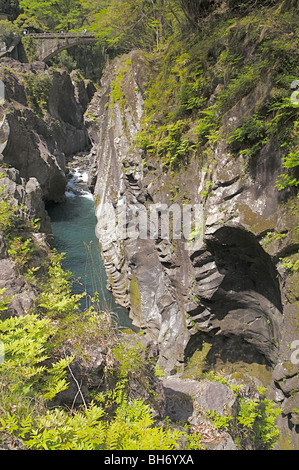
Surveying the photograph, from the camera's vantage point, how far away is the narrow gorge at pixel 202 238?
19.4ft

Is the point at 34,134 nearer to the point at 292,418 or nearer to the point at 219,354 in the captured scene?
the point at 219,354

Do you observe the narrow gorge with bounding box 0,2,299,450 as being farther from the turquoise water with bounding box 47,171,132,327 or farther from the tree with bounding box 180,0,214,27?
the tree with bounding box 180,0,214,27

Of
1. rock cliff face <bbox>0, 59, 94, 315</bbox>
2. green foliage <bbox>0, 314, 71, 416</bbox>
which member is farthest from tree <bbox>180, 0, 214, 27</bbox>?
green foliage <bbox>0, 314, 71, 416</bbox>

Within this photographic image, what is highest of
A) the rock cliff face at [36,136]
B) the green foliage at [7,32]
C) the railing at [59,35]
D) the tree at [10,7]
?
the tree at [10,7]

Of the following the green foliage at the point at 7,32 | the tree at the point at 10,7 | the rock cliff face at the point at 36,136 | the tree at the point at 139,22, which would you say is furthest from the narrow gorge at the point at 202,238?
the tree at the point at 10,7

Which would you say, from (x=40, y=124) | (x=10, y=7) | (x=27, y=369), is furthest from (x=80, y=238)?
(x=10, y=7)

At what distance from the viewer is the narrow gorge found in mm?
5906

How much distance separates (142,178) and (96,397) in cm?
1030

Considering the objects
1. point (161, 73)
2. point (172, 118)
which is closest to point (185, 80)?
point (172, 118)

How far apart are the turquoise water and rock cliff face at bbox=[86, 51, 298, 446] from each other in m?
1.38

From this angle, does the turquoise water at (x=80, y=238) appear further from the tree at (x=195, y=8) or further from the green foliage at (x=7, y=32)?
the green foliage at (x=7, y=32)

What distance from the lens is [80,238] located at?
21703mm

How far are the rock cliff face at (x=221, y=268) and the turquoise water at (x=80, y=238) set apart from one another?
1.38 meters

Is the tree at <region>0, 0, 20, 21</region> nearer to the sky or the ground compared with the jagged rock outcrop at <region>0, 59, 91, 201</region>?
nearer to the sky
